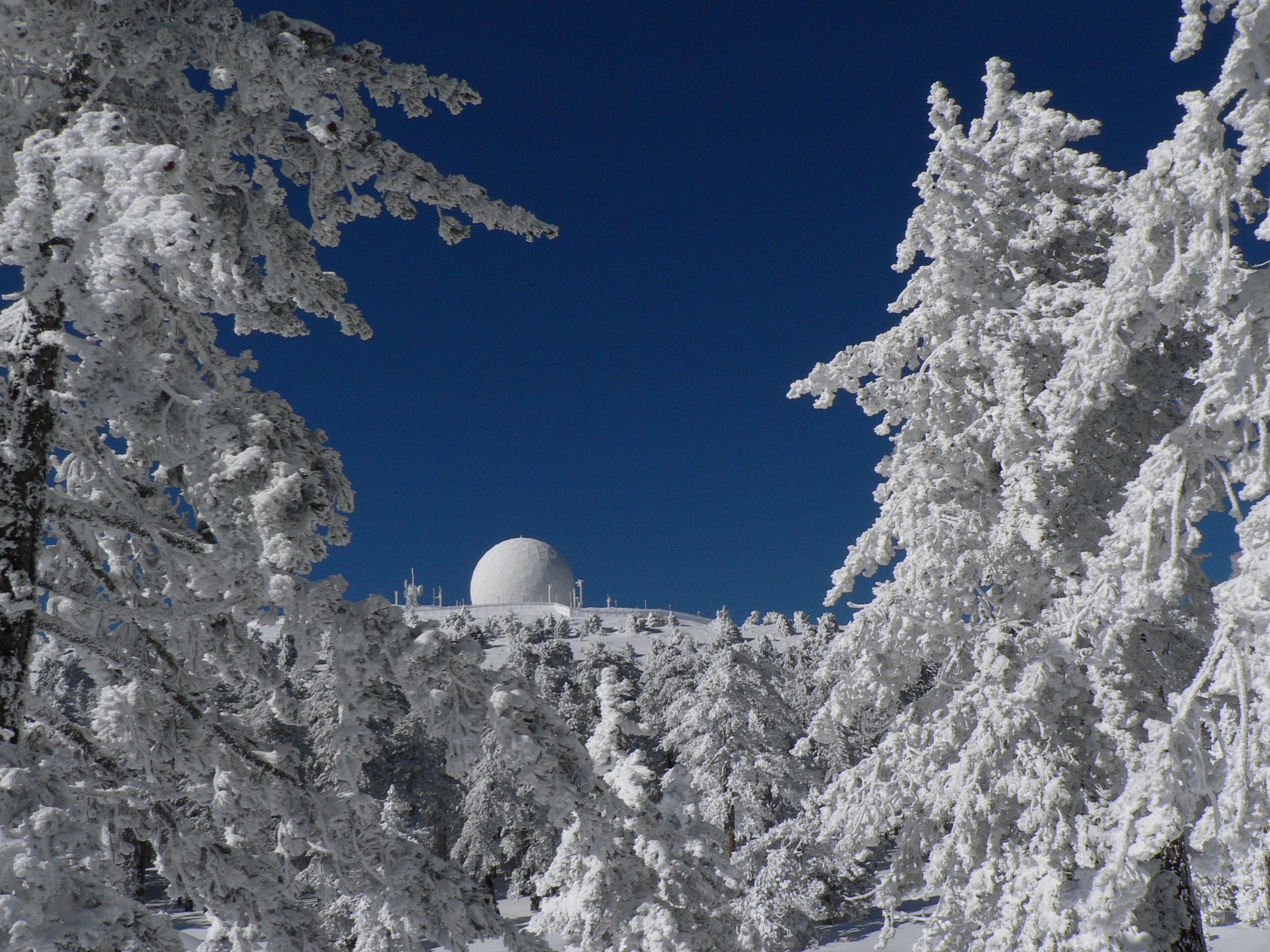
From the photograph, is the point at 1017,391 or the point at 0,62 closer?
the point at 0,62

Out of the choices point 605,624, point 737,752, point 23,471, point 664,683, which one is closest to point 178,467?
point 23,471

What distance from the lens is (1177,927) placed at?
8.54m

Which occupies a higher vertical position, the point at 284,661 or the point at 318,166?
the point at 284,661

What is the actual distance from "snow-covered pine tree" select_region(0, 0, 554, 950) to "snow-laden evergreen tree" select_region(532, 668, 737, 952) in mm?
9788

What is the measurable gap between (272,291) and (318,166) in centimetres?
79

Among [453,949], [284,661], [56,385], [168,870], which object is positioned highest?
[284,661]

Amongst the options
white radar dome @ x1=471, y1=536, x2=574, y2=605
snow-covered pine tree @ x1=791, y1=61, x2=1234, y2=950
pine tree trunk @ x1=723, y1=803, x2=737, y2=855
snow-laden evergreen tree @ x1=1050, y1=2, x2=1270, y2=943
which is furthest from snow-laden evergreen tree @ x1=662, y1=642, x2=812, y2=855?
white radar dome @ x1=471, y1=536, x2=574, y2=605

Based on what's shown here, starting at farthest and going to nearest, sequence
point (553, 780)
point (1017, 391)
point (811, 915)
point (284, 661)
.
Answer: point (284, 661) < point (811, 915) < point (1017, 391) < point (553, 780)

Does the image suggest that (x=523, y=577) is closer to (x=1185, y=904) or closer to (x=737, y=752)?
(x=737, y=752)

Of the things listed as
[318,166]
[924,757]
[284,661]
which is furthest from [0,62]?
[284,661]

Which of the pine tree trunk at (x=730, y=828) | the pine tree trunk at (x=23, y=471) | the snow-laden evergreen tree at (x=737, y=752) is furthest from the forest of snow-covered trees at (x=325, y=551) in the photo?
the pine tree trunk at (x=730, y=828)

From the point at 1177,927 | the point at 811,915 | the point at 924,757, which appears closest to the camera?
the point at 1177,927

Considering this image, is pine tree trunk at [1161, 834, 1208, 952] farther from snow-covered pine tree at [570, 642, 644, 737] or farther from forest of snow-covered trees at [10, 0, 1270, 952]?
snow-covered pine tree at [570, 642, 644, 737]

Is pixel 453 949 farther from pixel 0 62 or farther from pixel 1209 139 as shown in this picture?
pixel 1209 139
